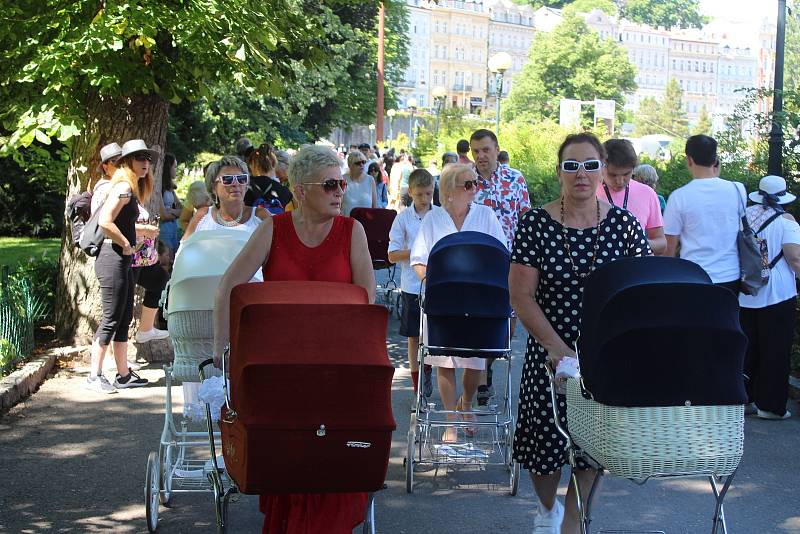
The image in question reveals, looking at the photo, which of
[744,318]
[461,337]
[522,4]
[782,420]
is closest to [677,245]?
[744,318]

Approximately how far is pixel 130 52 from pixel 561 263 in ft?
22.0

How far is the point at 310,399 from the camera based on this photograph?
4.08 meters

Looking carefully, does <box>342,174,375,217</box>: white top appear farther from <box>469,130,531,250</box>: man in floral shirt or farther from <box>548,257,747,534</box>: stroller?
<box>548,257,747,534</box>: stroller

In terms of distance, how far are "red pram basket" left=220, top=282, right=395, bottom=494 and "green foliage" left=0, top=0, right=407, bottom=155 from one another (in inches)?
240

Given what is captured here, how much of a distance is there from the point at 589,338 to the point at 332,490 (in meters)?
1.08

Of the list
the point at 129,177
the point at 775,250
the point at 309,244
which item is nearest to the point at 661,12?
the point at 775,250

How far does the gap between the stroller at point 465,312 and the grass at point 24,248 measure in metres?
11.0

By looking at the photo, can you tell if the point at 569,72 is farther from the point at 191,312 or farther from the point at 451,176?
the point at 191,312

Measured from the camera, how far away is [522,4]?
174 m

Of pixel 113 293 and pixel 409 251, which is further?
pixel 113 293

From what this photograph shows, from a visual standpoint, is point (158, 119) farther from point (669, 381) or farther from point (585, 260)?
point (669, 381)

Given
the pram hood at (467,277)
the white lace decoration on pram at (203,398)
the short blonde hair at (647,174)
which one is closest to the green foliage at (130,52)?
the short blonde hair at (647,174)

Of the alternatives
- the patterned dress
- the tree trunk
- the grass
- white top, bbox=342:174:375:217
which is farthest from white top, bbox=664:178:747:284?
the grass

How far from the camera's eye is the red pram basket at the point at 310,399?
4.07 m
